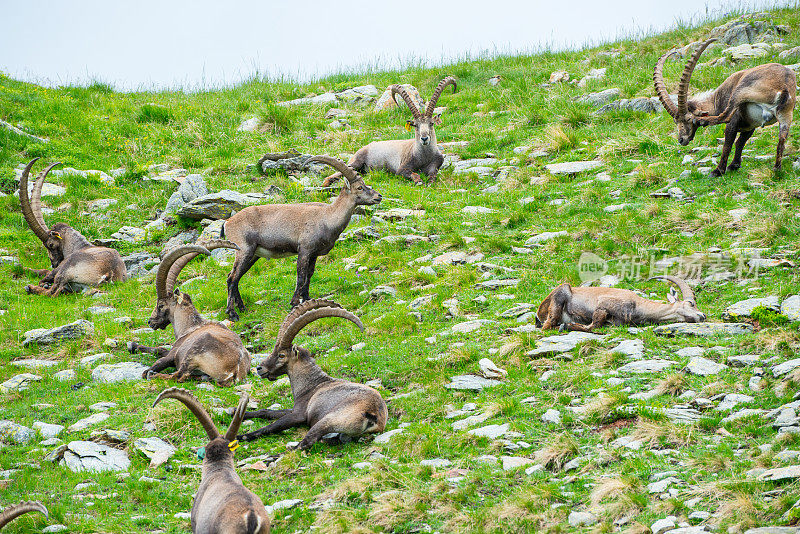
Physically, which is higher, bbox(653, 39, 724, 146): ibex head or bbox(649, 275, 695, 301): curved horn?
bbox(653, 39, 724, 146): ibex head

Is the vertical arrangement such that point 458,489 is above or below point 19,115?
below

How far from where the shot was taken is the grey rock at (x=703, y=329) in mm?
8836

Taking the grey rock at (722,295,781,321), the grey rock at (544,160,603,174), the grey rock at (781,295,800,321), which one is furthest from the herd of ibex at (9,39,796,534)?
the grey rock at (544,160,603,174)

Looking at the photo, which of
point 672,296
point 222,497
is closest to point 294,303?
point 672,296

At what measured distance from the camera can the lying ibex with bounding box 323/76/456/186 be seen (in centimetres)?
1797

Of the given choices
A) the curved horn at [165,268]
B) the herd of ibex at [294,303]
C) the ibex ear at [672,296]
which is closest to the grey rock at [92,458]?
the herd of ibex at [294,303]

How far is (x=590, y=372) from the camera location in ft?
27.6

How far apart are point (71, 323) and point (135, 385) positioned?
3.03m

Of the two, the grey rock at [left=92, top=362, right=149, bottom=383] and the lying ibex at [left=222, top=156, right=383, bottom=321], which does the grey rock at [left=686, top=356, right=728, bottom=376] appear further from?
the grey rock at [left=92, top=362, right=149, bottom=383]

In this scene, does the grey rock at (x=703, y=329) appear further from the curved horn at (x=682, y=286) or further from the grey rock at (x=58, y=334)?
the grey rock at (x=58, y=334)

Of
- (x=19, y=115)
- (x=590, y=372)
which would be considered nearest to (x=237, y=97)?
(x=19, y=115)

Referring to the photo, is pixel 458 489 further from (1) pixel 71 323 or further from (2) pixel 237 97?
(2) pixel 237 97

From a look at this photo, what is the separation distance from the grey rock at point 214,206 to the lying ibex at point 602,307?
27.1 ft

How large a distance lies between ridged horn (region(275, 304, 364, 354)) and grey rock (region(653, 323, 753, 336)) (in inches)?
145
